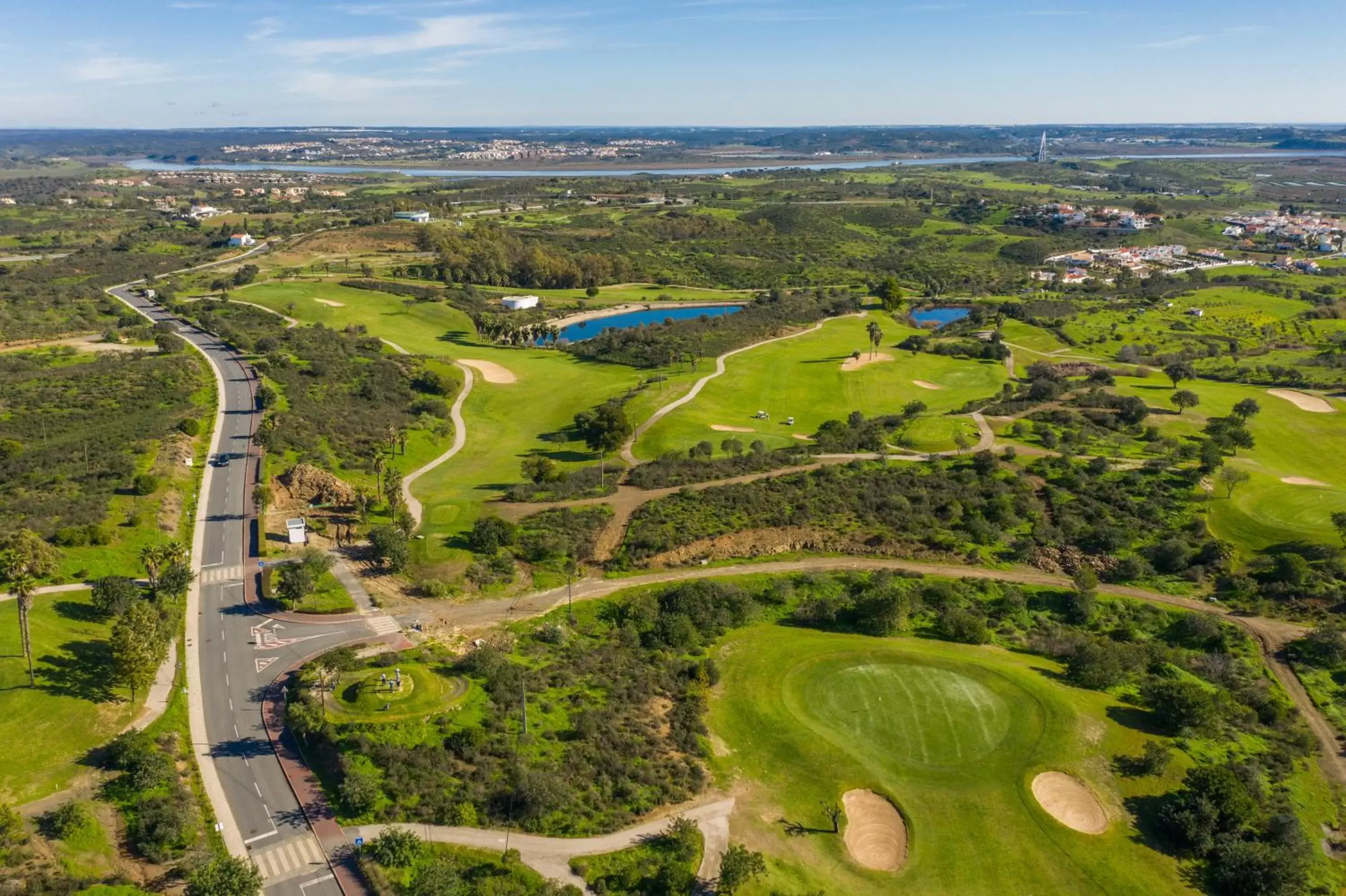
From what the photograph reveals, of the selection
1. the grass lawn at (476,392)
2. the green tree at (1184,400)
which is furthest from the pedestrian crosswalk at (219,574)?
the green tree at (1184,400)

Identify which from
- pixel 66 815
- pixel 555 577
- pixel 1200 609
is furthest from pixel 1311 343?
pixel 66 815

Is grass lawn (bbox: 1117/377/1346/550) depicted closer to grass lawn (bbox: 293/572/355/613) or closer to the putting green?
the putting green

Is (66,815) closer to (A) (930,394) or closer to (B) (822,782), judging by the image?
(B) (822,782)

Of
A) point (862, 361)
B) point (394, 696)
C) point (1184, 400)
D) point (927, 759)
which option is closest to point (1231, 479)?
point (1184, 400)

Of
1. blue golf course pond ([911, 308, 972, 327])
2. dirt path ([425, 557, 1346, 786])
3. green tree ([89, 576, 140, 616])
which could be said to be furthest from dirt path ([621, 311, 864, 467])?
green tree ([89, 576, 140, 616])

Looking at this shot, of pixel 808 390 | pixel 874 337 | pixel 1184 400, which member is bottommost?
pixel 808 390

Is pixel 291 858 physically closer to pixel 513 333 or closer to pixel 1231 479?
pixel 1231 479

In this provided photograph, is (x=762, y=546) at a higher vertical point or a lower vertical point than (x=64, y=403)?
lower
